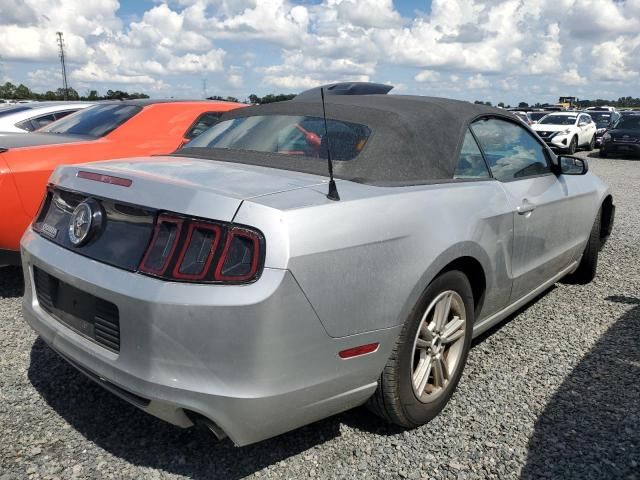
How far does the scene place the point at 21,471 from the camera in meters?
2.31

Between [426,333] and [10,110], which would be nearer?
[426,333]

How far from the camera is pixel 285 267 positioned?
1919mm

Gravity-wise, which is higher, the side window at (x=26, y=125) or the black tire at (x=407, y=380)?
the side window at (x=26, y=125)

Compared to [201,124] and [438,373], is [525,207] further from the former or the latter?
[201,124]

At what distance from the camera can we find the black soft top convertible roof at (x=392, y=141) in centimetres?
262

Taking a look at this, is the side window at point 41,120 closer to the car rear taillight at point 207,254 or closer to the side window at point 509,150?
the side window at point 509,150

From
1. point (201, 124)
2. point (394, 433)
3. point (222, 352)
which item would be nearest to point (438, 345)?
point (394, 433)

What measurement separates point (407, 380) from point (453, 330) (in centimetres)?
42

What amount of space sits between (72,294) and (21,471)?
75 cm

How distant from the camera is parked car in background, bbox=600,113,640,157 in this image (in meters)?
18.2

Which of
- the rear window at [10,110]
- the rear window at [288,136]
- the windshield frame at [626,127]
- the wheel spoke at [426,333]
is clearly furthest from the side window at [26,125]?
the windshield frame at [626,127]

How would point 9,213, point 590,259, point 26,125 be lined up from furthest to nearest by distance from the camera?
point 26,125, point 590,259, point 9,213

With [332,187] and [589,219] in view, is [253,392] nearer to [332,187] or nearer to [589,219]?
[332,187]

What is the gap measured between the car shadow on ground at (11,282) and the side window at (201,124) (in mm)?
2000
